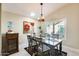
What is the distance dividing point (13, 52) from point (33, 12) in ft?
2.86

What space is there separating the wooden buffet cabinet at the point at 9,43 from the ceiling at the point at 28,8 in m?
0.47

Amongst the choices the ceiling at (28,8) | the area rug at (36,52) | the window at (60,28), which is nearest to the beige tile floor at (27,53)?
the area rug at (36,52)

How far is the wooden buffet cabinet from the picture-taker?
1.82m

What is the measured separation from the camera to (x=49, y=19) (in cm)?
190

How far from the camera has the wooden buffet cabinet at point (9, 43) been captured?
5.97 ft

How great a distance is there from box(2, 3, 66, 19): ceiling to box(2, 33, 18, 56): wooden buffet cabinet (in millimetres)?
466

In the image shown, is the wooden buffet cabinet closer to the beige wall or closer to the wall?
the wall

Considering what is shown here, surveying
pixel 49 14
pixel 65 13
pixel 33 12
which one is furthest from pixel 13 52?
pixel 65 13

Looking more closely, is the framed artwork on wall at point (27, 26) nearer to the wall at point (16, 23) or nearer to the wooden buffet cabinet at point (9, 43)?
the wall at point (16, 23)

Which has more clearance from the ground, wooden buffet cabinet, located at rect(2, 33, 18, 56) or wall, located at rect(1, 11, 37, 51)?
wall, located at rect(1, 11, 37, 51)

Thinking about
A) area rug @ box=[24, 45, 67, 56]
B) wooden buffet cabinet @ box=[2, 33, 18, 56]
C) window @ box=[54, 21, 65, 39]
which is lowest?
area rug @ box=[24, 45, 67, 56]

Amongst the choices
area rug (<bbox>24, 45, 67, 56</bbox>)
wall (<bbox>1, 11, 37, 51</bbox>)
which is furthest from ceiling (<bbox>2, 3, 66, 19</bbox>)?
area rug (<bbox>24, 45, 67, 56</bbox>)

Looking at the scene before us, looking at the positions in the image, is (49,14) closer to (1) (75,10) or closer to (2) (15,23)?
(1) (75,10)

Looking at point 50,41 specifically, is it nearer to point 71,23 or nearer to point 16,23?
point 71,23
